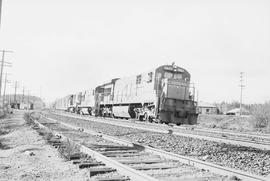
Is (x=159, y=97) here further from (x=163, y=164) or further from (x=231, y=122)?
(x=231, y=122)

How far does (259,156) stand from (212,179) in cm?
261

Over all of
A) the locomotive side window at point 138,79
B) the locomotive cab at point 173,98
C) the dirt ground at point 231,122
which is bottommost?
the dirt ground at point 231,122

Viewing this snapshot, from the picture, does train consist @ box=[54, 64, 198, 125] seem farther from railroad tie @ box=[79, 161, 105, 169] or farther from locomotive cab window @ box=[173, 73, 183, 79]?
railroad tie @ box=[79, 161, 105, 169]

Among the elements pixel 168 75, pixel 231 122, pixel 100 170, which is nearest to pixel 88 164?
pixel 100 170

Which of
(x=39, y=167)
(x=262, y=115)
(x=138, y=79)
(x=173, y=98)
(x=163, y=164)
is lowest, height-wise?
(x=39, y=167)

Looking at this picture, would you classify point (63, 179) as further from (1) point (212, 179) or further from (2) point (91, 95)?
(2) point (91, 95)

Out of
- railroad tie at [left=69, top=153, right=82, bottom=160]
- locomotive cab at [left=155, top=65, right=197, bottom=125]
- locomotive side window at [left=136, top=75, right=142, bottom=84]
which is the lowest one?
railroad tie at [left=69, top=153, right=82, bottom=160]

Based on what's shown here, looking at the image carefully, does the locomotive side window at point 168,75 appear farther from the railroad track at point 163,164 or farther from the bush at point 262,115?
the bush at point 262,115

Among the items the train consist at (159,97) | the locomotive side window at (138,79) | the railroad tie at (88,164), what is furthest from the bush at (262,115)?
→ the railroad tie at (88,164)

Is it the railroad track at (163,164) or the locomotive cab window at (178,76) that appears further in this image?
the locomotive cab window at (178,76)

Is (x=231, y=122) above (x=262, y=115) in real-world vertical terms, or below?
below

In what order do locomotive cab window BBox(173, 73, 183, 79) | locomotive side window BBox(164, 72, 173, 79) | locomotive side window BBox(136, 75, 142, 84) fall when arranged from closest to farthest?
1. locomotive side window BBox(164, 72, 173, 79)
2. locomotive cab window BBox(173, 73, 183, 79)
3. locomotive side window BBox(136, 75, 142, 84)

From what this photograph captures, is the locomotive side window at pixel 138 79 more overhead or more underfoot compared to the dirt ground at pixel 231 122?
more overhead

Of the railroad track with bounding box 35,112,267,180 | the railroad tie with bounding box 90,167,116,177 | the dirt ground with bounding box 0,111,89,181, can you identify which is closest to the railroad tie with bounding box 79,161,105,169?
the dirt ground with bounding box 0,111,89,181
